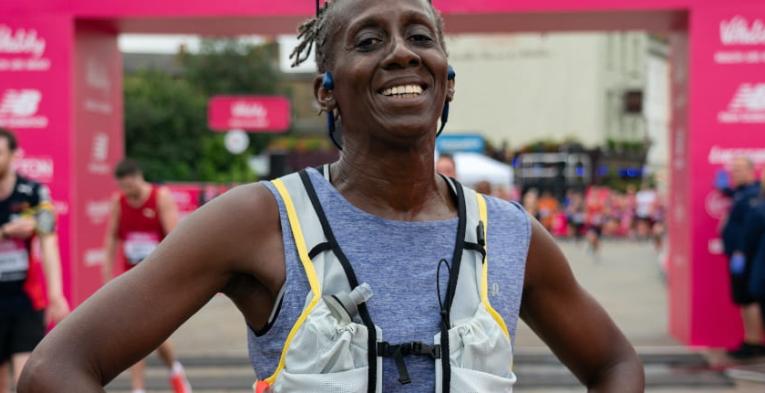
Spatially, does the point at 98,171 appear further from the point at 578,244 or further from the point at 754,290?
the point at 578,244

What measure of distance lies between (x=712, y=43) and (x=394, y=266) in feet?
28.4

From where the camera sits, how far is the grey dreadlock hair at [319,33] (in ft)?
6.13

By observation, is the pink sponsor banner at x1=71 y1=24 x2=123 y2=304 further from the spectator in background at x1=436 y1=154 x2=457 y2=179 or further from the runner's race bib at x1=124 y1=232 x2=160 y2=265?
the spectator in background at x1=436 y1=154 x2=457 y2=179

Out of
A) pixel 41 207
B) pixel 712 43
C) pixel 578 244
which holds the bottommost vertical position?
pixel 578 244

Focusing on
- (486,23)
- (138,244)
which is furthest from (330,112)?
(486,23)

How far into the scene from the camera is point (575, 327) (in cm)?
201

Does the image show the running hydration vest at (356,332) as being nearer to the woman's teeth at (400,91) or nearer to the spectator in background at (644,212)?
the woman's teeth at (400,91)

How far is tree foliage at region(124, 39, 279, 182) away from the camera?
4249 cm

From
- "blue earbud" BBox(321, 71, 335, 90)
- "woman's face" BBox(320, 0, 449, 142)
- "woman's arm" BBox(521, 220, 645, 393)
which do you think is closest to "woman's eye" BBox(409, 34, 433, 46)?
"woman's face" BBox(320, 0, 449, 142)

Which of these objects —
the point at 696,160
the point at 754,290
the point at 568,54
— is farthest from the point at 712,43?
the point at 568,54

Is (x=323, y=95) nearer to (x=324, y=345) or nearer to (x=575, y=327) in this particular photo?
(x=324, y=345)

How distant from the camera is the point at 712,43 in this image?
381 inches

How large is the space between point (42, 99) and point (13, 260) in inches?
173

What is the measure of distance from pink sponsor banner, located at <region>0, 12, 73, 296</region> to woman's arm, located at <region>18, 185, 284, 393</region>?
839cm
